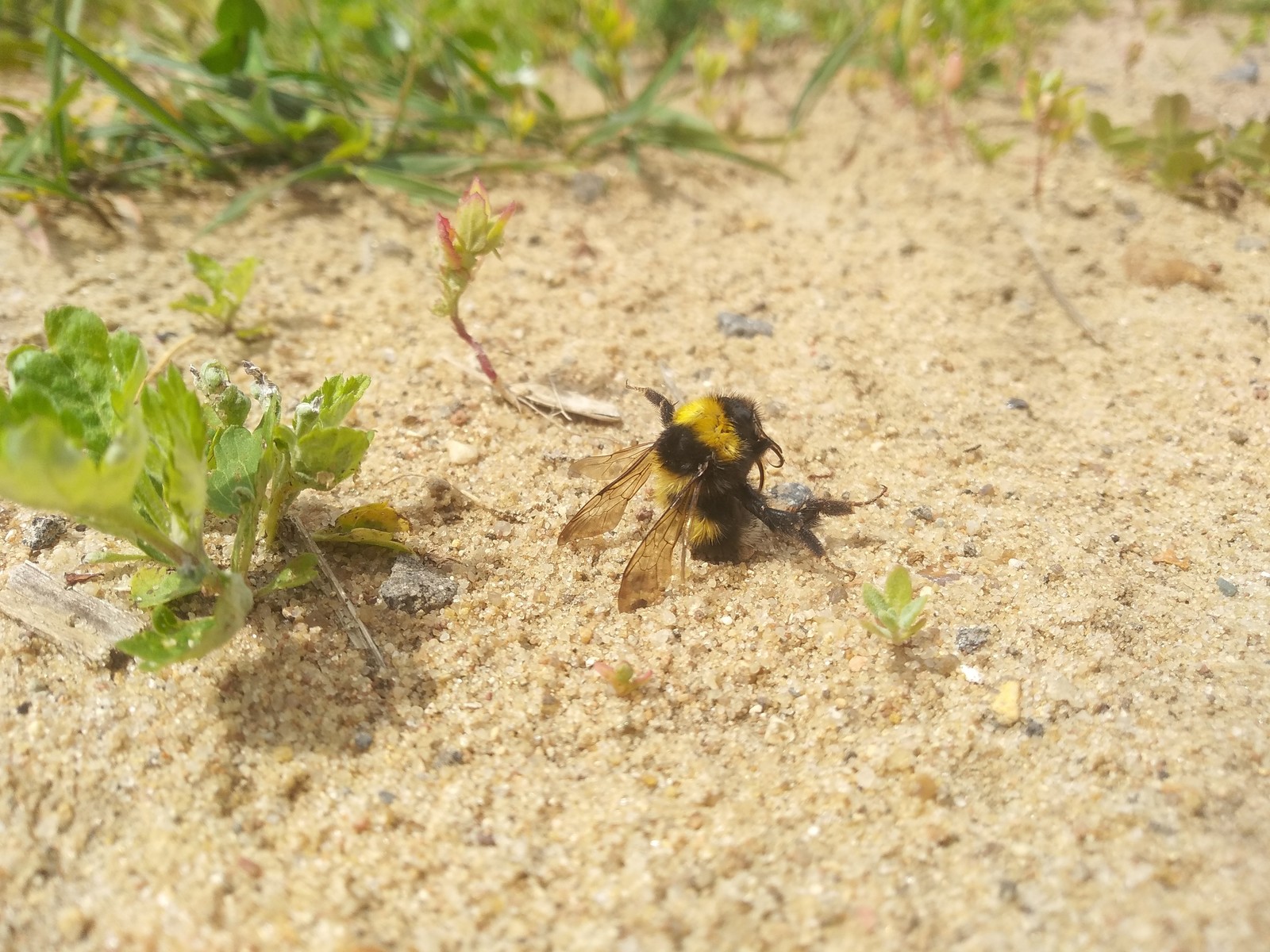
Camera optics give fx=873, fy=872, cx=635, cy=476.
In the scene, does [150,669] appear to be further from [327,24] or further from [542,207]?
[327,24]

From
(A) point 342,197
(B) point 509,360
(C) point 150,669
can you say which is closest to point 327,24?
(A) point 342,197

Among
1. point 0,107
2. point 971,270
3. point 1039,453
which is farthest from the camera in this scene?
point 0,107

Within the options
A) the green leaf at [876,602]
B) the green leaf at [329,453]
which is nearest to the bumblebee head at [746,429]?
the green leaf at [876,602]

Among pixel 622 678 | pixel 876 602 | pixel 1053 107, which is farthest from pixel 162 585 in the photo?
pixel 1053 107

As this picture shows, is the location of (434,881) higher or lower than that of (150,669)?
lower

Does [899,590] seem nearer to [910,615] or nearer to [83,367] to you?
[910,615]

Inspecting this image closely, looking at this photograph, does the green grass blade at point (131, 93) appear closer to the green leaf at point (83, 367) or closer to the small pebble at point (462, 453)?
the green leaf at point (83, 367)

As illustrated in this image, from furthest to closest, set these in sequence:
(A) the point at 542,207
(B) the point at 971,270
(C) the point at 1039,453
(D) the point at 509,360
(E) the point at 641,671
A: (A) the point at 542,207 < (B) the point at 971,270 < (D) the point at 509,360 < (C) the point at 1039,453 < (E) the point at 641,671
